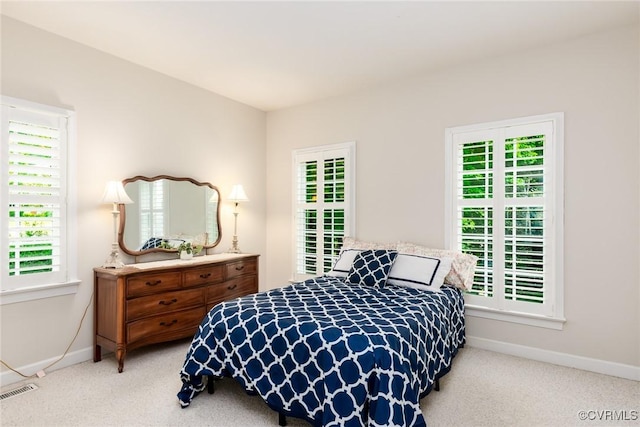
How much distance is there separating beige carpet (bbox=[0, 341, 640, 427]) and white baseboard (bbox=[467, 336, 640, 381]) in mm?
77

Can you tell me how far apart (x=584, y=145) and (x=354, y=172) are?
86.8 inches

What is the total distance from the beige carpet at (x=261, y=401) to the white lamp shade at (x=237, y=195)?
1983mm

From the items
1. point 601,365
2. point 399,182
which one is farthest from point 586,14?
point 601,365

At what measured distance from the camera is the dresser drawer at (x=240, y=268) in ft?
13.0

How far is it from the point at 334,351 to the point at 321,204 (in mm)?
2738

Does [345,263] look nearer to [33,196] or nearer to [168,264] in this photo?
[168,264]

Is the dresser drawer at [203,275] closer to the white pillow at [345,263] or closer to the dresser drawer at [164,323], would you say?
the dresser drawer at [164,323]

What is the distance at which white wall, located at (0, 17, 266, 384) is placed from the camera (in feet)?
9.43

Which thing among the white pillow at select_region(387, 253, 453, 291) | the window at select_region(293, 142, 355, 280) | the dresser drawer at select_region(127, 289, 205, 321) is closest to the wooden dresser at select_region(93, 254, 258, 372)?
the dresser drawer at select_region(127, 289, 205, 321)

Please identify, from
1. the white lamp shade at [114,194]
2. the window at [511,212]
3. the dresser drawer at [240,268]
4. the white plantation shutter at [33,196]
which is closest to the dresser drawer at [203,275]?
the dresser drawer at [240,268]

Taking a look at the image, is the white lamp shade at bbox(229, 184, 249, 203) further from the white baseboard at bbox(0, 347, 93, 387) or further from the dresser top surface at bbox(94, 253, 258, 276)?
the white baseboard at bbox(0, 347, 93, 387)

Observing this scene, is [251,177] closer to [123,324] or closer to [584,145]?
[123,324]

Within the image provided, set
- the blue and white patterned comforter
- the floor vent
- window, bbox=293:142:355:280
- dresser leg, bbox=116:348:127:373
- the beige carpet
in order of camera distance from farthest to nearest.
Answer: window, bbox=293:142:355:280 → dresser leg, bbox=116:348:127:373 → the floor vent → the beige carpet → the blue and white patterned comforter

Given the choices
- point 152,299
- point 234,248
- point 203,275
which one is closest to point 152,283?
point 152,299
